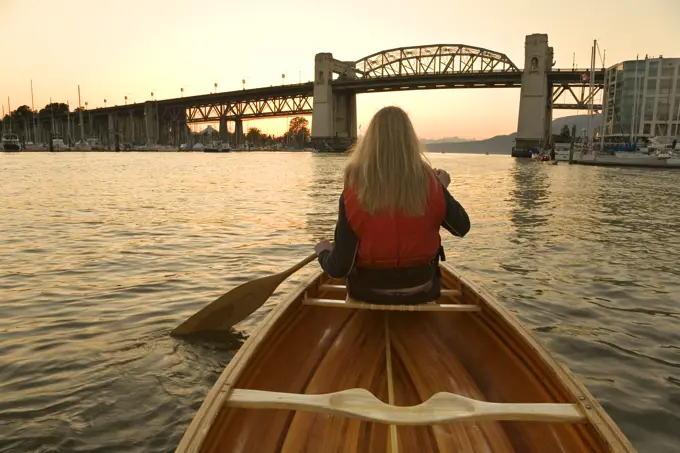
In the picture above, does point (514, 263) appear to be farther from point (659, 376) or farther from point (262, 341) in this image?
point (262, 341)

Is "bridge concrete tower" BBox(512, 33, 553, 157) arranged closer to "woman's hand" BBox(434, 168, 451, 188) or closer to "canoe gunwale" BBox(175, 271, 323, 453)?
"woman's hand" BBox(434, 168, 451, 188)

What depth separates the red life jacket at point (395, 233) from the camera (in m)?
3.48

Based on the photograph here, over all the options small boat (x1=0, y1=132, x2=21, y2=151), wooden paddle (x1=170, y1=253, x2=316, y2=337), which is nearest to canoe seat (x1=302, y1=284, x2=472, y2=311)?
wooden paddle (x1=170, y1=253, x2=316, y2=337)

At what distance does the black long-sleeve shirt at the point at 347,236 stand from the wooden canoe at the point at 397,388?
0.37 metres

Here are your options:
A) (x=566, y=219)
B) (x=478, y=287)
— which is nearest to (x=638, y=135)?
(x=566, y=219)

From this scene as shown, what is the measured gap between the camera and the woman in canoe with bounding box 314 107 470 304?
343cm

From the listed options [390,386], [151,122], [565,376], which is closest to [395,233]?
[390,386]

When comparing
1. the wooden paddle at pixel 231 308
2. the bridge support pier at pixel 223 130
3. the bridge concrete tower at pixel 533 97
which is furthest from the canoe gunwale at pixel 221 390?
the bridge support pier at pixel 223 130

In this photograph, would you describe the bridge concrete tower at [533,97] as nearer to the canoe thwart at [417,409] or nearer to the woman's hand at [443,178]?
the woman's hand at [443,178]

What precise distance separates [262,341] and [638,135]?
280ft

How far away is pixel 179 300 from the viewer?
6578mm

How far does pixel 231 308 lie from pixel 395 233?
8.87 feet

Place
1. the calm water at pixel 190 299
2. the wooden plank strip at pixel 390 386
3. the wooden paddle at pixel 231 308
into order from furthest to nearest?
1. the wooden paddle at pixel 231 308
2. the calm water at pixel 190 299
3. the wooden plank strip at pixel 390 386

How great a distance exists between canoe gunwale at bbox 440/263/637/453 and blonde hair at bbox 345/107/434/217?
1.03 m
